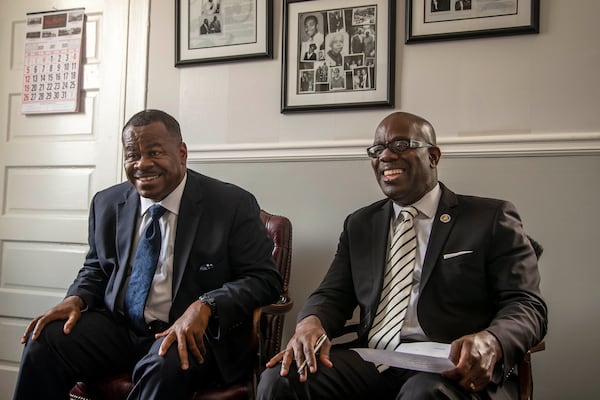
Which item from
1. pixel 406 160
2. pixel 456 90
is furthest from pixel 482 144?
pixel 406 160

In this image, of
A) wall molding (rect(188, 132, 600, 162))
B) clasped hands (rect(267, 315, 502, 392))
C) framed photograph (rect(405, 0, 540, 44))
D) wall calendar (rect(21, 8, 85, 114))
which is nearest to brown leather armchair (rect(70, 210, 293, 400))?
clasped hands (rect(267, 315, 502, 392))

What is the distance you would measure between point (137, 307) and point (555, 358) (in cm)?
163

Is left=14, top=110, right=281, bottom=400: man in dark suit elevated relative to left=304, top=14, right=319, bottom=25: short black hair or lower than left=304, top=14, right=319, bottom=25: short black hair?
lower

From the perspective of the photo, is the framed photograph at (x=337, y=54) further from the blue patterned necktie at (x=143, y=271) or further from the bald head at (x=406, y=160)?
the blue patterned necktie at (x=143, y=271)

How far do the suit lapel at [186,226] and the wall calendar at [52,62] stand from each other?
137 centimetres

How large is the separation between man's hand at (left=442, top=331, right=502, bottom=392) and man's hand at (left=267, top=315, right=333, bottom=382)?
1.07ft

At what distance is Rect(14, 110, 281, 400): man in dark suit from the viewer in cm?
146

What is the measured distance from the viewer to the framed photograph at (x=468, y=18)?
2018 millimetres

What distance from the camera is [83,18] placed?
278 centimetres

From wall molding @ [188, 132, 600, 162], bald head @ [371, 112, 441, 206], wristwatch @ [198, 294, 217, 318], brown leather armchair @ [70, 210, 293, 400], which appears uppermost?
wall molding @ [188, 132, 600, 162]

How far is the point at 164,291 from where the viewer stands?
169 cm

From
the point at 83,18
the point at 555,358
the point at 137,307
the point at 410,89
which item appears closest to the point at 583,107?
the point at 410,89

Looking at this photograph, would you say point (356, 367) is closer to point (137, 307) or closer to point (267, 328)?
point (267, 328)

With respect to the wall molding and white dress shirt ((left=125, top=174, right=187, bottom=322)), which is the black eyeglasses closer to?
the wall molding
